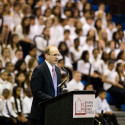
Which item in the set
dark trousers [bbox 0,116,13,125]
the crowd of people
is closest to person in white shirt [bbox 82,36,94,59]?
the crowd of people

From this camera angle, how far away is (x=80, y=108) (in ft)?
14.8

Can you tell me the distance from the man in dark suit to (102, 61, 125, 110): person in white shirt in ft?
16.6

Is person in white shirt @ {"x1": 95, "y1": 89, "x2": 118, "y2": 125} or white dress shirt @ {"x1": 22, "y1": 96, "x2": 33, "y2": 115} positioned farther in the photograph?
person in white shirt @ {"x1": 95, "y1": 89, "x2": 118, "y2": 125}

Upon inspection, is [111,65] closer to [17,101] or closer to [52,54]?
[17,101]

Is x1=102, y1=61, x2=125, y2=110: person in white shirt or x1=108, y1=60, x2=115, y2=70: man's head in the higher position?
x1=108, y1=60, x2=115, y2=70: man's head

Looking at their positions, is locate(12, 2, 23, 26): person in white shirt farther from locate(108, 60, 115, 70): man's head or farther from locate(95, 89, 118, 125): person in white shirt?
locate(95, 89, 118, 125): person in white shirt

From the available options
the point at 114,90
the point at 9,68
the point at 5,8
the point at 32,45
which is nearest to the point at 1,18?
the point at 5,8

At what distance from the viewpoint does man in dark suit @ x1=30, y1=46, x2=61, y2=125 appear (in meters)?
4.69

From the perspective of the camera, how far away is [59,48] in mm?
10211

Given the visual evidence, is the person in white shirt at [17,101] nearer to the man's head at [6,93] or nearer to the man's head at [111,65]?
the man's head at [6,93]

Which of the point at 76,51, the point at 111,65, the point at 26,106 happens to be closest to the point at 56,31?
the point at 76,51

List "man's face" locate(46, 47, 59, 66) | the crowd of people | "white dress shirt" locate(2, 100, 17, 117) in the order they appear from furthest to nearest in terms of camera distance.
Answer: the crowd of people → "white dress shirt" locate(2, 100, 17, 117) → "man's face" locate(46, 47, 59, 66)

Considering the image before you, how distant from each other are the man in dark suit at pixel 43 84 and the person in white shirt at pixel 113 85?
5.06 meters

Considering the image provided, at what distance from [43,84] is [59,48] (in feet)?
18.0
